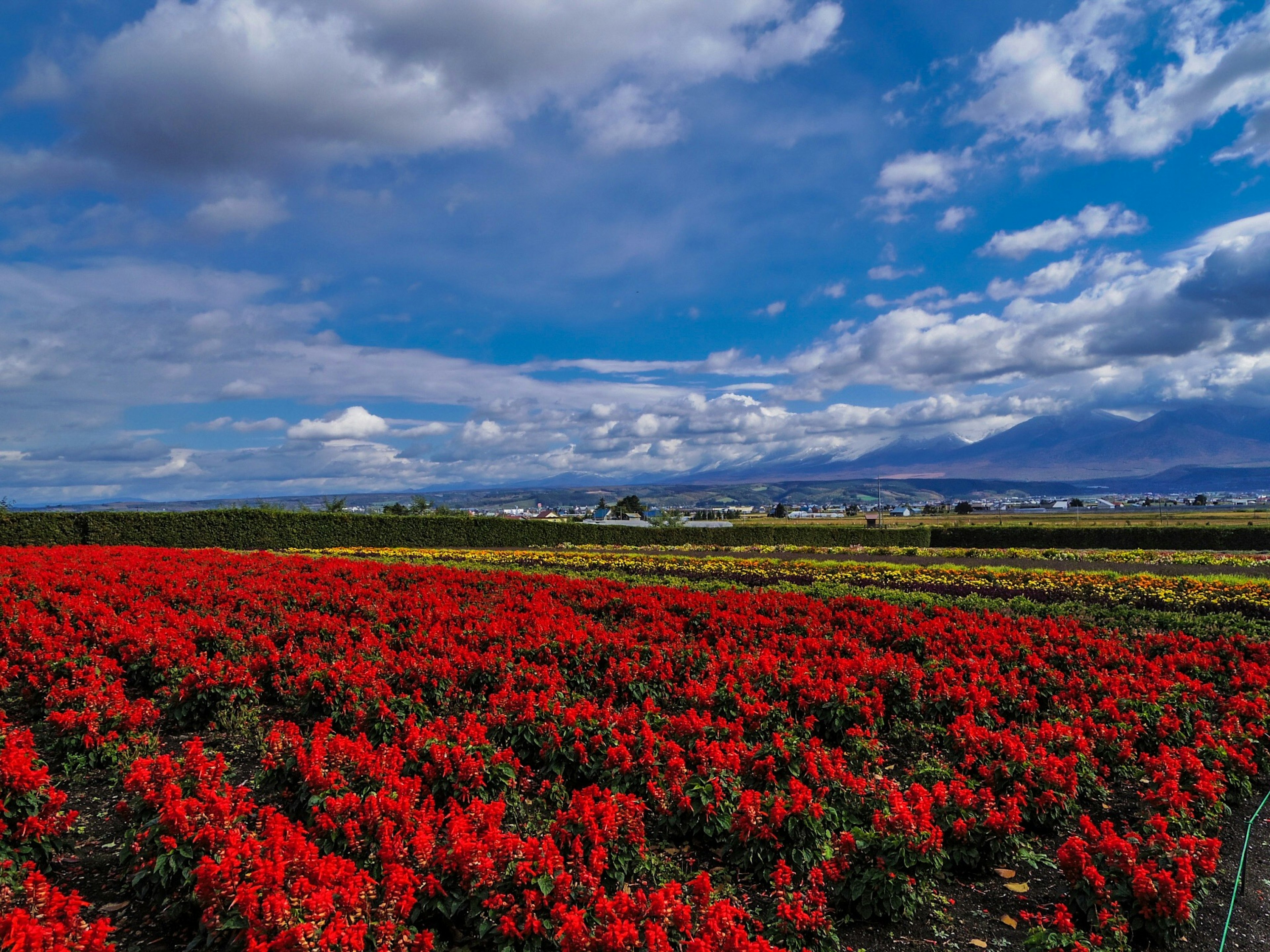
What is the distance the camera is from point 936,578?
19.1m

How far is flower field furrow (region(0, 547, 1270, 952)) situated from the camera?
3.88 meters

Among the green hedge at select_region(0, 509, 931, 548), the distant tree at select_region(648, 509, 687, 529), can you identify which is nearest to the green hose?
the green hedge at select_region(0, 509, 931, 548)

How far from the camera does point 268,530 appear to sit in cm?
3378

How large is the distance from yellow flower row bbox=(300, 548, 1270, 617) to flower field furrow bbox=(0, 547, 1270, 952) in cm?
405

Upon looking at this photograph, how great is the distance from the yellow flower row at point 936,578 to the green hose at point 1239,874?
8344 millimetres

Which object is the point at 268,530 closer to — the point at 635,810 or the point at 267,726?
the point at 267,726

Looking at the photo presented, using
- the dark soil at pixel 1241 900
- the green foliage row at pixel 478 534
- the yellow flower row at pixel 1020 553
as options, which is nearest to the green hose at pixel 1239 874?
the dark soil at pixel 1241 900

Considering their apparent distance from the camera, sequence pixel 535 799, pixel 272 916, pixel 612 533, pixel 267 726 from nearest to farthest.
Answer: pixel 272 916, pixel 535 799, pixel 267 726, pixel 612 533

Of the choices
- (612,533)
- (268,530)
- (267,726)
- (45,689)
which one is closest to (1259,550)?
(612,533)

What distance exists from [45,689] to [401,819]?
669 centimetres

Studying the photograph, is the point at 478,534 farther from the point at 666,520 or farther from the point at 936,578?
the point at 936,578

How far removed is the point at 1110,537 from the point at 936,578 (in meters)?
27.3

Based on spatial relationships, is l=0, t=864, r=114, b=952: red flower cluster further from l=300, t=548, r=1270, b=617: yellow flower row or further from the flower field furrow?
l=300, t=548, r=1270, b=617: yellow flower row

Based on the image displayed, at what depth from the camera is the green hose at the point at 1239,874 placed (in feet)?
13.9
